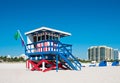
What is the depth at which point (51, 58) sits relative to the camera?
64.4 ft

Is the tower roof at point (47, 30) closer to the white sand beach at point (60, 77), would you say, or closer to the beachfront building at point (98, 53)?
the white sand beach at point (60, 77)

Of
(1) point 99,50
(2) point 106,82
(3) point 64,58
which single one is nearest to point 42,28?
(3) point 64,58

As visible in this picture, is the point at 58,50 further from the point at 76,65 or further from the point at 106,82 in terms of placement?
the point at 106,82

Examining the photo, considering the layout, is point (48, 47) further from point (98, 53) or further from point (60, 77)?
point (98, 53)

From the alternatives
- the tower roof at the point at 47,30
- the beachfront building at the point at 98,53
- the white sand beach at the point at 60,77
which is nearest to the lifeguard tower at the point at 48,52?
the tower roof at the point at 47,30

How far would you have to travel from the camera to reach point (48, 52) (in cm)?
1792

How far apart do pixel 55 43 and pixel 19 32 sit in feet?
17.4

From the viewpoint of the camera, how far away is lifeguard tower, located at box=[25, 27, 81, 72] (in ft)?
59.5

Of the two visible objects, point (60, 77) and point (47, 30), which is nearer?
point (60, 77)

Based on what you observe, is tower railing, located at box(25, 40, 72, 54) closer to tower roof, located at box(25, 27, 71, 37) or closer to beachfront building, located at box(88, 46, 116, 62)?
tower roof, located at box(25, 27, 71, 37)

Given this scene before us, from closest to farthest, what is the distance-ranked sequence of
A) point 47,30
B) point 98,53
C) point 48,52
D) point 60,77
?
point 60,77, point 48,52, point 47,30, point 98,53

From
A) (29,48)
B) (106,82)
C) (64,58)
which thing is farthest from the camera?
(29,48)

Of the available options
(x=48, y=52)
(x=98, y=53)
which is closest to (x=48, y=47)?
(x=48, y=52)

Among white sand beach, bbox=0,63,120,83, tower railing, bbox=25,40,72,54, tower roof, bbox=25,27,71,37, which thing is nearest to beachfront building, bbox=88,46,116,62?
tower roof, bbox=25,27,71,37
